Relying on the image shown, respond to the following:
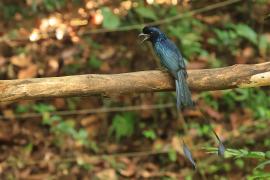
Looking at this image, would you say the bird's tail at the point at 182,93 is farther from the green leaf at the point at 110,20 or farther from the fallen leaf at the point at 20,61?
the fallen leaf at the point at 20,61

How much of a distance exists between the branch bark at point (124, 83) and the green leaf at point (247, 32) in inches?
151

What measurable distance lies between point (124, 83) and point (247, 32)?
4254 mm

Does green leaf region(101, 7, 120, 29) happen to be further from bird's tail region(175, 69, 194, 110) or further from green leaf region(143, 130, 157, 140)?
bird's tail region(175, 69, 194, 110)

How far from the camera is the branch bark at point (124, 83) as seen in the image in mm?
3215

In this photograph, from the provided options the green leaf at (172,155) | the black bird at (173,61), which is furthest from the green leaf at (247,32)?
the black bird at (173,61)

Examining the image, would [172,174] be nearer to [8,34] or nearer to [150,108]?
[150,108]

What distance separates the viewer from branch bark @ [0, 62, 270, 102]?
321cm

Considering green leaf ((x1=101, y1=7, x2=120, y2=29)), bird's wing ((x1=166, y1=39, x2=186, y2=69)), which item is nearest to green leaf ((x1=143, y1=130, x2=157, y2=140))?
green leaf ((x1=101, y1=7, x2=120, y2=29))

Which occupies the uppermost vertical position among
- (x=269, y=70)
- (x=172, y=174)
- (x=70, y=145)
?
(x=269, y=70)

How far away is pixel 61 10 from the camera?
24.4ft

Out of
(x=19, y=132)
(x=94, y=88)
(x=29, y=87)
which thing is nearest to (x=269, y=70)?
(x=94, y=88)

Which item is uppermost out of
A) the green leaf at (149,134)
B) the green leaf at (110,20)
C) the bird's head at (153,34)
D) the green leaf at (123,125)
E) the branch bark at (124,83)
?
the green leaf at (110,20)

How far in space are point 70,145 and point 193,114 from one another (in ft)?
5.10

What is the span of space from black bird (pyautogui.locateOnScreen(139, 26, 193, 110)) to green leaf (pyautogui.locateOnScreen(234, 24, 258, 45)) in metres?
3.39
